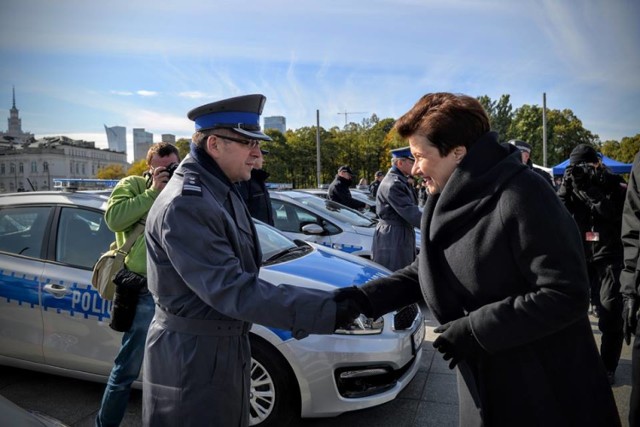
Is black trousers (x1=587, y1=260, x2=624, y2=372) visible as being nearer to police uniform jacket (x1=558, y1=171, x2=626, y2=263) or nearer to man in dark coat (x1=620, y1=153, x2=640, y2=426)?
police uniform jacket (x1=558, y1=171, x2=626, y2=263)

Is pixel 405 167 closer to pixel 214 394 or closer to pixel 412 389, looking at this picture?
pixel 412 389

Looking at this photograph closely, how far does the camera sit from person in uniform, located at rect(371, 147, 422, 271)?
5.23 meters

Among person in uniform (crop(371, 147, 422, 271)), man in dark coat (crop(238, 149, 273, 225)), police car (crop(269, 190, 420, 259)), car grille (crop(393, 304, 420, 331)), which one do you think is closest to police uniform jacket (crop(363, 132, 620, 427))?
car grille (crop(393, 304, 420, 331))

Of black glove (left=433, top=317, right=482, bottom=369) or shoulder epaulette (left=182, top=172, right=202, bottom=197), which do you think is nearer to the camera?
black glove (left=433, top=317, right=482, bottom=369)

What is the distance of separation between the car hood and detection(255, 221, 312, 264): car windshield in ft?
0.42

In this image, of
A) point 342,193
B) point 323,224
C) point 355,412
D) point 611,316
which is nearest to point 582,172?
point 611,316

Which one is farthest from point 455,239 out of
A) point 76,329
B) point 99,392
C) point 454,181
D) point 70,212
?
point 99,392

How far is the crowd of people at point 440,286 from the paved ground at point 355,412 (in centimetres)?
164

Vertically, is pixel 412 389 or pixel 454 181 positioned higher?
pixel 454 181

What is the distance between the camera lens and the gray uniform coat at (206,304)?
1.70 m

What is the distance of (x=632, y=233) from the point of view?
2820 mm

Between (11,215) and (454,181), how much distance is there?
12.6 ft

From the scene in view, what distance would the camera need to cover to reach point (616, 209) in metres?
4.01

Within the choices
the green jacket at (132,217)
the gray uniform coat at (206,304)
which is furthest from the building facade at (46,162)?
the gray uniform coat at (206,304)
